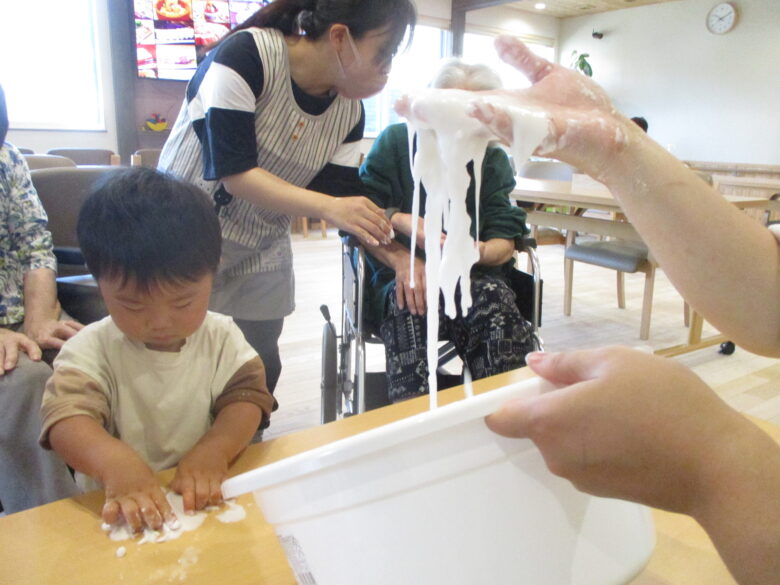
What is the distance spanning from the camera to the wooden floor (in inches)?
86.3

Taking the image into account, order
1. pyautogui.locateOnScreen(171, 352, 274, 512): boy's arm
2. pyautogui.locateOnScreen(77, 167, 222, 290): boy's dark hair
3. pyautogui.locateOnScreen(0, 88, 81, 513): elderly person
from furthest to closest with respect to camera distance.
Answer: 1. pyautogui.locateOnScreen(0, 88, 81, 513): elderly person
2. pyautogui.locateOnScreen(77, 167, 222, 290): boy's dark hair
3. pyautogui.locateOnScreen(171, 352, 274, 512): boy's arm

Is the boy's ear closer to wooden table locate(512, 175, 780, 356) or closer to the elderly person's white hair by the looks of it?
the elderly person's white hair

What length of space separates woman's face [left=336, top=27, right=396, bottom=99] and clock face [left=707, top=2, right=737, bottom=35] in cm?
737

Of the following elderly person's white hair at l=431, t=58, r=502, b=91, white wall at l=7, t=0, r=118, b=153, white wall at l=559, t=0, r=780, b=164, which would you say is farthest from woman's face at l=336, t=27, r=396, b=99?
white wall at l=559, t=0, r=780, b=164

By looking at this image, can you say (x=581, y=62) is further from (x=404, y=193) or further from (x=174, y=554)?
(x=174, y=554)

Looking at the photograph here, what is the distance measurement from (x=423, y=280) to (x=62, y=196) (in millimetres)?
924

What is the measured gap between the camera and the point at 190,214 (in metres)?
0.76

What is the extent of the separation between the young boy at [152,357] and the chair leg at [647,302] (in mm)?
2559

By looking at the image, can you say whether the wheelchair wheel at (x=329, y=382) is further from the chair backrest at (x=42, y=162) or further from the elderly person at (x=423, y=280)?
the chair backrest at (x=42, y=162)

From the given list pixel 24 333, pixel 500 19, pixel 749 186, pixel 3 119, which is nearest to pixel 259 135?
pixel 3 119

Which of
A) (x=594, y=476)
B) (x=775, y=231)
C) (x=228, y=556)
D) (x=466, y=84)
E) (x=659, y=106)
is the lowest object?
(x=228, y=556)

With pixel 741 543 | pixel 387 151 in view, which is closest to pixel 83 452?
pixel 741 543

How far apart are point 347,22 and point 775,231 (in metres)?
0.80

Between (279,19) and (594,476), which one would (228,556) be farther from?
(279,19)
